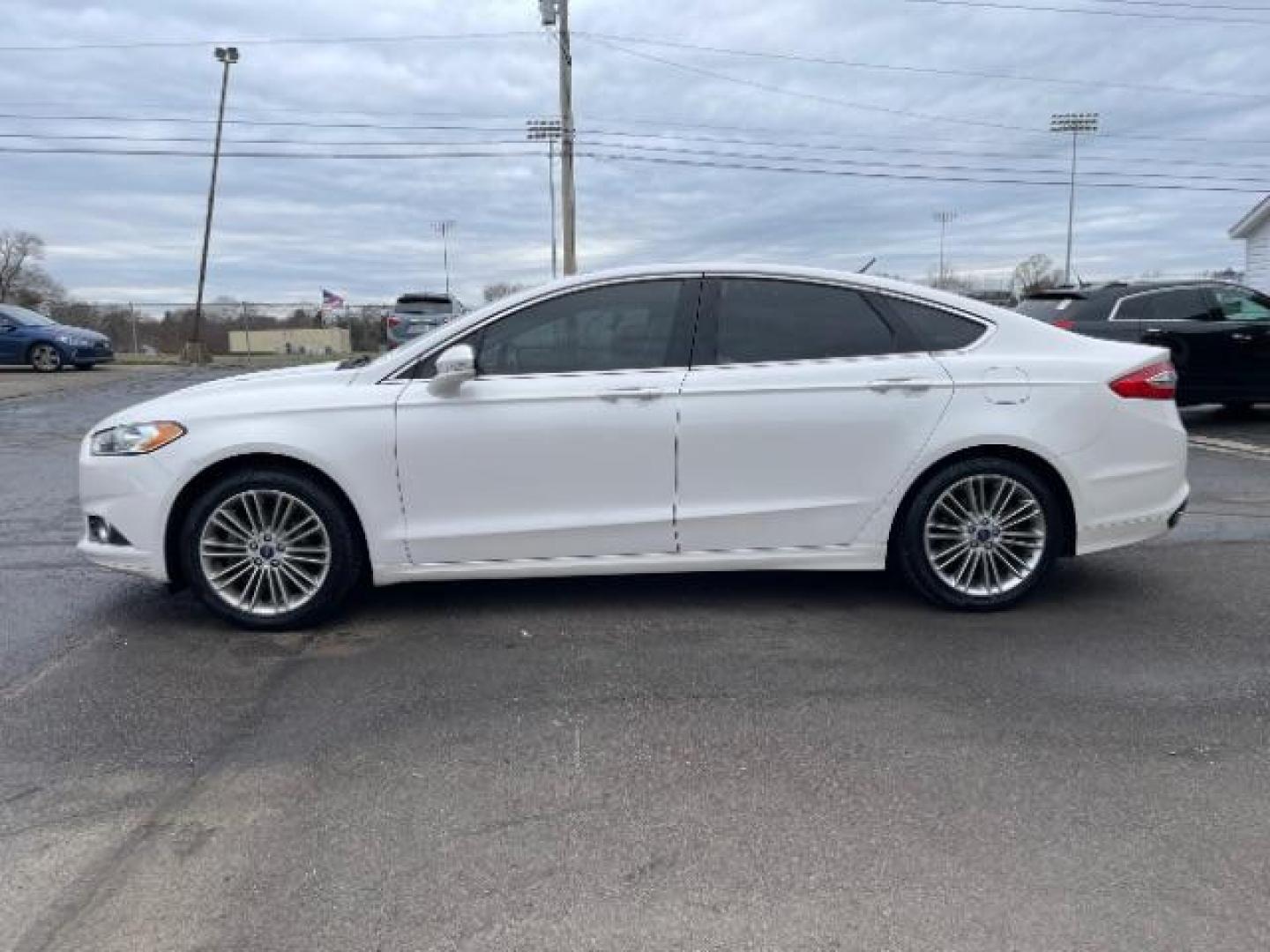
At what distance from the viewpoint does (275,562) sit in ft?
15.1

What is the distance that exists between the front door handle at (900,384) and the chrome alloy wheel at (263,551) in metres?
2.62

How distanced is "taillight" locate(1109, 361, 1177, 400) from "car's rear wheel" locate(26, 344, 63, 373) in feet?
79.6

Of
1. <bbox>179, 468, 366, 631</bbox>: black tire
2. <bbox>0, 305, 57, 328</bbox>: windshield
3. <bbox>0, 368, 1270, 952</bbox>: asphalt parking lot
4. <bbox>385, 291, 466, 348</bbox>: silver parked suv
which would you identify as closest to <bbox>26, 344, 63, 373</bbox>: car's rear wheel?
<bbox>0, 305, 57, 328</bbox>: windshield

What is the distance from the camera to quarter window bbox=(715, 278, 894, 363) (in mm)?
4766

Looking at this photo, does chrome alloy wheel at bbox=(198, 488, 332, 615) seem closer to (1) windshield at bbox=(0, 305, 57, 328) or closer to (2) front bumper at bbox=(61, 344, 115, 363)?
(2) front bumper at bbox=(61, 344, 115, 363)

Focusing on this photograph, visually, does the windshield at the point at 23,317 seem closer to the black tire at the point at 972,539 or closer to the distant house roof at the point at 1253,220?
the black tire at the point at 972,539

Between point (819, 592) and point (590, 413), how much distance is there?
5.19 feet

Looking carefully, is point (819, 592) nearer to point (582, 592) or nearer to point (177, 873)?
point (582, 592)

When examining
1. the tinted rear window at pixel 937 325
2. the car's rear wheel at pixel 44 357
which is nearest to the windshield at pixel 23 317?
the car's rear wheel at pixel 44 357

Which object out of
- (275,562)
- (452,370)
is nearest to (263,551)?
(275,562)

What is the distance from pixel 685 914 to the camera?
2516 mm

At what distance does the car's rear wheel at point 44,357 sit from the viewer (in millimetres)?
23125

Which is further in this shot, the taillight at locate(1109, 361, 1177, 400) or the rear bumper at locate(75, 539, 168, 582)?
the taillight at locate(1109, 361, 1177, 400)

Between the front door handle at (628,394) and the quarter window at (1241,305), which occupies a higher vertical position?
the quarter window at (1241,305)
